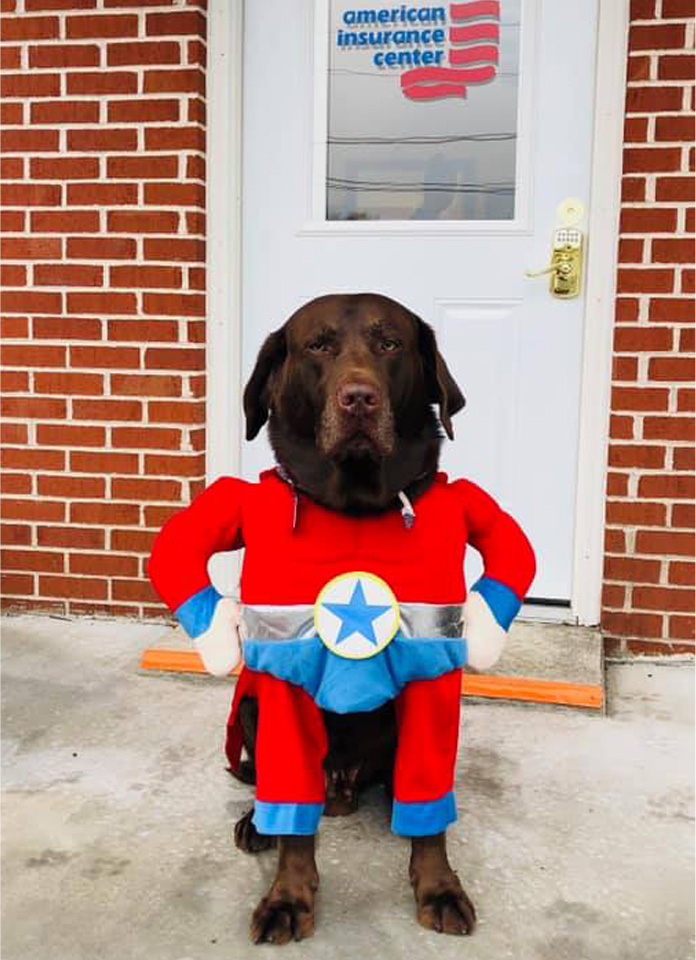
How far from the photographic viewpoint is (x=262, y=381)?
2010 millimetres

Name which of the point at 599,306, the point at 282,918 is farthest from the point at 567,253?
the point at 282,918

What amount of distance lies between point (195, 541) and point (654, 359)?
5.92 feet

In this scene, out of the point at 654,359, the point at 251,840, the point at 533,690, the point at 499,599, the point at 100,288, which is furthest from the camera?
the point at 100,288

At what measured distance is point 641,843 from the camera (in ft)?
6.86

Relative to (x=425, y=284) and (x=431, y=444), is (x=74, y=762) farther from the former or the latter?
(x=425, y=284)

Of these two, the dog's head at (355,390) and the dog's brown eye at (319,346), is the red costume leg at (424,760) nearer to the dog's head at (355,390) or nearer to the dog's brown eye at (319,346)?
the dog's head at (355,390)

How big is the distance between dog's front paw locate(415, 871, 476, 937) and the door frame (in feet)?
5.25

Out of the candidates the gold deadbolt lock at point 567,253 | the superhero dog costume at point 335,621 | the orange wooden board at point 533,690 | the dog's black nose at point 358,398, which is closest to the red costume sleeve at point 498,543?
the superhero dog costume at point 335,621

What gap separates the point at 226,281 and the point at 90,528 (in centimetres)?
99

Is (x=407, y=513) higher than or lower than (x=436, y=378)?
lower

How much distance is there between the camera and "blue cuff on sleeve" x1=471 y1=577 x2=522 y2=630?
1927 mm

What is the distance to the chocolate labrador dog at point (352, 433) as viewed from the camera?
175 centimetres

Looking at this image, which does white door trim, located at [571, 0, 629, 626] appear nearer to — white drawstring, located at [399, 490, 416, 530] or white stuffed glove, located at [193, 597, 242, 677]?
white drawstring, located at [399, 490, 416, 530]

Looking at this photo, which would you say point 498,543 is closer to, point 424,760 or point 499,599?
point 499,599
